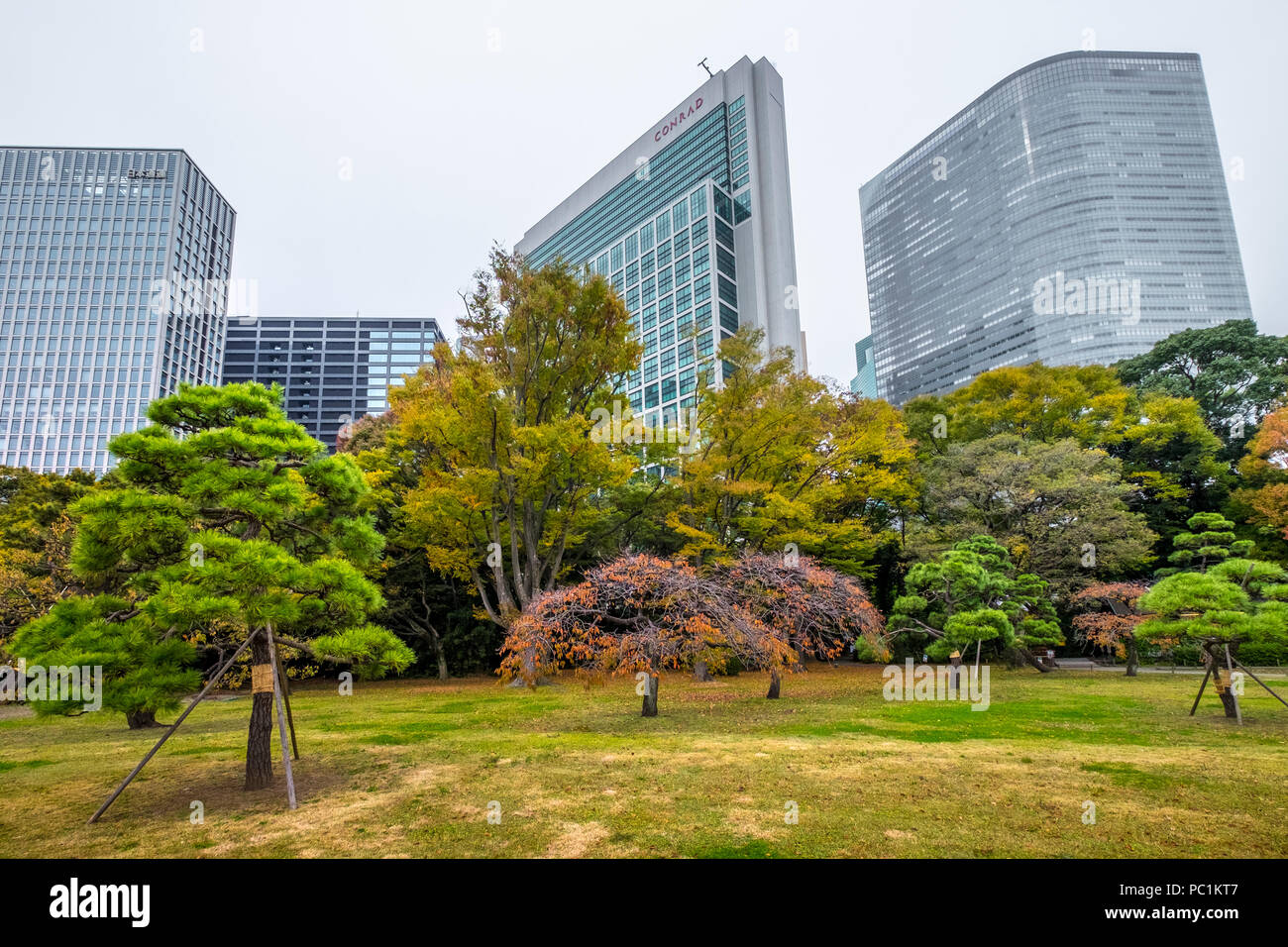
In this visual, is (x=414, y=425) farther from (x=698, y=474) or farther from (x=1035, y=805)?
(x=1035, y=805)

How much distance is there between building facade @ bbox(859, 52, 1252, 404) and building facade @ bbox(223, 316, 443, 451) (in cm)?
8650

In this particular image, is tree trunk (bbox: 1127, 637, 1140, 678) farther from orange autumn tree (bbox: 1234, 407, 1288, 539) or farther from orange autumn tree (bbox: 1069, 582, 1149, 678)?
orange autumn tree (bbox: 1234, 407, 1288, 539)

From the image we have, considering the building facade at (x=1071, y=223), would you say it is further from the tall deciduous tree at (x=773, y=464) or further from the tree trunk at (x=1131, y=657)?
the tree trunk at (x=1131, y=657)

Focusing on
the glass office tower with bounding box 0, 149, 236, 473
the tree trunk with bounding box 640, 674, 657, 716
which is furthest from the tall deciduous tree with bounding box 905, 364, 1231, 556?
the glass office tower with bounding box 0, 149, 236, 473

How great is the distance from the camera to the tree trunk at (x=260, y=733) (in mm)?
6922

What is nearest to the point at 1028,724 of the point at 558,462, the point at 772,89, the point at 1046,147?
the point at 558,462

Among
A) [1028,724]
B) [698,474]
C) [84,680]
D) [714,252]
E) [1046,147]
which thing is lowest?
[1028,724]

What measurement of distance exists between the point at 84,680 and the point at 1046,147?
11954 centimetres

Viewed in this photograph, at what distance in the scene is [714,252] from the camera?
6350cm

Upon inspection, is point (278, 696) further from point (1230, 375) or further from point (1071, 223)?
point (1071, 223)

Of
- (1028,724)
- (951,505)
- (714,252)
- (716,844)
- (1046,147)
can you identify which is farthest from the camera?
(1046,147)

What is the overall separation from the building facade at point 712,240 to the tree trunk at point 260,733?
55564mm

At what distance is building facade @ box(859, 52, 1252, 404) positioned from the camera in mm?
81562

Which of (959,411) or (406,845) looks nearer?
(406,845)
